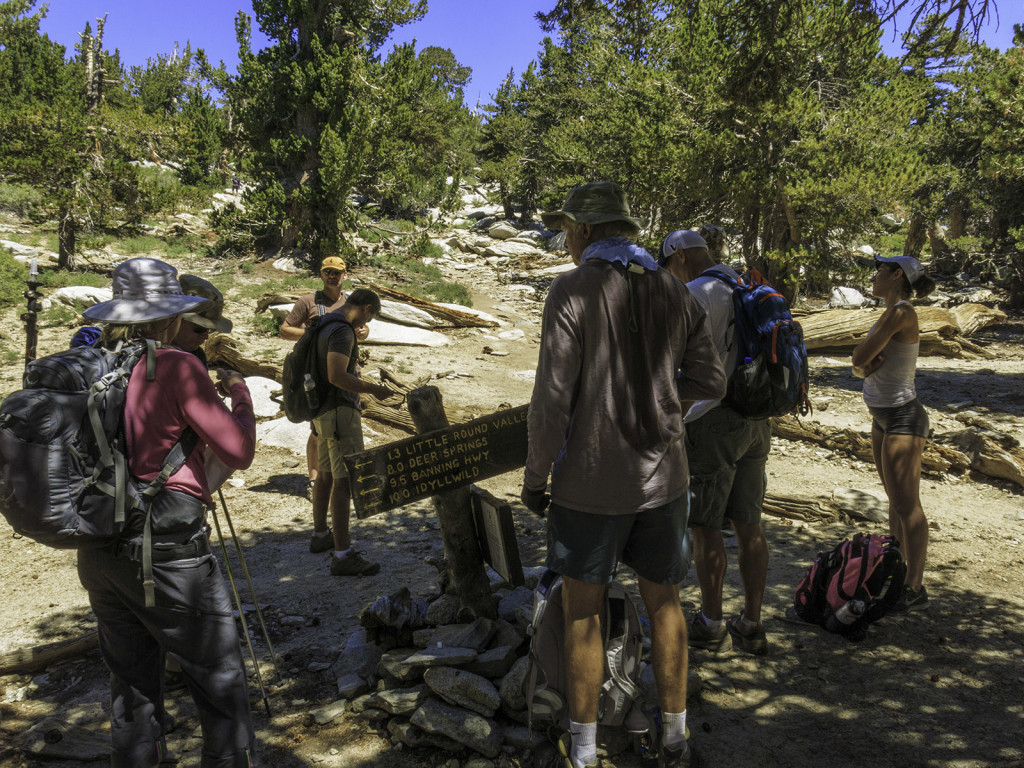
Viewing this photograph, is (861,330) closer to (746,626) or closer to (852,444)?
(852,444)

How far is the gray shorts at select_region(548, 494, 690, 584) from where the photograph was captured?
7.74 feet

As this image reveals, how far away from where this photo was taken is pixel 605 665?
8.75 ft

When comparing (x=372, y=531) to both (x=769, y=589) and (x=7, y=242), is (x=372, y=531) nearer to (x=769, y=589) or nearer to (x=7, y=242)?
(x=769, y=589)

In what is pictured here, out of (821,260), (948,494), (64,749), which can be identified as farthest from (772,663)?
(821,260)

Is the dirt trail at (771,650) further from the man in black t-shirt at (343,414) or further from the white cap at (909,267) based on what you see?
the white cap at (909,267)

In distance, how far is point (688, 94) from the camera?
13.2 m

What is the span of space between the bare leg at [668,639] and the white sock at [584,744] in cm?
32

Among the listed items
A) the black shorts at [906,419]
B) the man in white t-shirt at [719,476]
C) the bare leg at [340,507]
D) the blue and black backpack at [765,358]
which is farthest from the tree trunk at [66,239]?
the black shorts at [906,419]

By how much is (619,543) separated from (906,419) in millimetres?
2352

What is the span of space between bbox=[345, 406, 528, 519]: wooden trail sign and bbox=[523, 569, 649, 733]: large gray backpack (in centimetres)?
73

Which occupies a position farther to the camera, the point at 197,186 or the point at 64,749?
the point at 197,186

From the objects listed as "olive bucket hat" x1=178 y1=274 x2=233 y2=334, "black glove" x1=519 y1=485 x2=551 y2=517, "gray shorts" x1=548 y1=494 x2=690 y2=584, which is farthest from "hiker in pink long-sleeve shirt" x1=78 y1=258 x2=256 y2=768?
"gray shorts" x1=548 y1=494 x2=690 y2=584

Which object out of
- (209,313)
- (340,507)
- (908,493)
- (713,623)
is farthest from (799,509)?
(209,313)

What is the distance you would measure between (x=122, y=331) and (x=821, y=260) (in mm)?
12337
